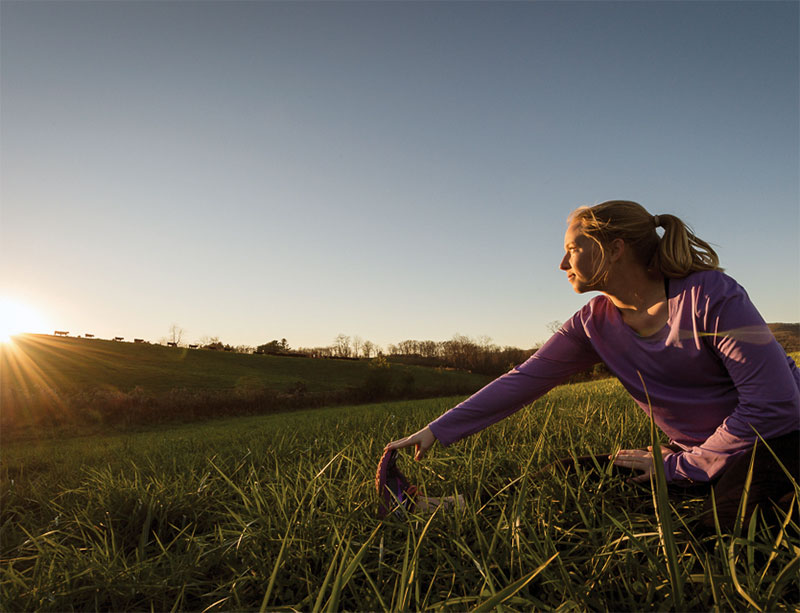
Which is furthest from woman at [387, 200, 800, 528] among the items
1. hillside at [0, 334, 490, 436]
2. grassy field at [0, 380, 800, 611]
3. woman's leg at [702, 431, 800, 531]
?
hillside at [0, 334, 490, 436]

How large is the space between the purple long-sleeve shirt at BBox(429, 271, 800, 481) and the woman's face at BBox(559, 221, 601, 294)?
30cm

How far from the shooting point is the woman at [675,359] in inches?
74.5

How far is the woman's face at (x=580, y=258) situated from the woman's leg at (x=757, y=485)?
1145 millimetres

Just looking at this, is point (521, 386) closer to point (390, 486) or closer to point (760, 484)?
point (390, 486)

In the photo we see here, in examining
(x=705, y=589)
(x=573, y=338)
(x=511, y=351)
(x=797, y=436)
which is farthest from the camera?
(x=511, y=351)

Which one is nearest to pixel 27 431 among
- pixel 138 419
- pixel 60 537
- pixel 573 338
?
pixel 138 419

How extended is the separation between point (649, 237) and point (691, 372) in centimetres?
81

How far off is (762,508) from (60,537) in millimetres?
4165

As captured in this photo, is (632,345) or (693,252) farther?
(632,345)

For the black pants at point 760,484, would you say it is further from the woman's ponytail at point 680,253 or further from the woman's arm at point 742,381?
the woman's ponytail at point 680,253

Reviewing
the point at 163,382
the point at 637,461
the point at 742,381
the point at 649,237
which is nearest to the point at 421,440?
the point at 637,461

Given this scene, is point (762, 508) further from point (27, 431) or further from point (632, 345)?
point (27, 431)

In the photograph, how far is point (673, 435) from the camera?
256cm

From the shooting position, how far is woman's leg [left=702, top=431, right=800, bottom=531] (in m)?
1.72
